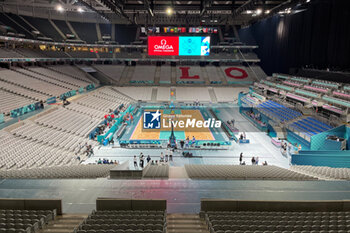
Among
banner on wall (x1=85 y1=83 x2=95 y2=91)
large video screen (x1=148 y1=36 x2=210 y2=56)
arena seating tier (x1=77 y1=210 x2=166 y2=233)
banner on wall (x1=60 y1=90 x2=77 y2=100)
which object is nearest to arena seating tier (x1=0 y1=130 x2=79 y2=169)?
arena seating tier (x1=77 y1=210 x2=166 y2=233)

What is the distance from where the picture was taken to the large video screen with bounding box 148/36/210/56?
81.0 feet

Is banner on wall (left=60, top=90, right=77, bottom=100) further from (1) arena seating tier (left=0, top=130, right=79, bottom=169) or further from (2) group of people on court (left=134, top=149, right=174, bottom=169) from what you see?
(2) group of people on court (left=134, top=149, right=174, bottom=169)

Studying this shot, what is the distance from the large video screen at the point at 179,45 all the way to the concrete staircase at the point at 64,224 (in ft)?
69.2

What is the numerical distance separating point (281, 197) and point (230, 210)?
2308 millimetres

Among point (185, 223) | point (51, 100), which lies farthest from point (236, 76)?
point (185, 223)

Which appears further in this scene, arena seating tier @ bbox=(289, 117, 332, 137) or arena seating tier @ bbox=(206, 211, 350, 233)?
arena seating tier @ bbox=(289, 117, 332, 137)

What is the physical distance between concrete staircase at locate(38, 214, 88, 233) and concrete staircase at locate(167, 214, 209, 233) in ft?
7.79

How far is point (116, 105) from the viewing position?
3225cm

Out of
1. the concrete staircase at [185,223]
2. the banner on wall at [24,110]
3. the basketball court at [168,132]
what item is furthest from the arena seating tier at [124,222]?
the banner on wall at [24,110]

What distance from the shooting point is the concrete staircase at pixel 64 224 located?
556 cm

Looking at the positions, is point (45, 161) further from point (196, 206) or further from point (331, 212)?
point (331, 212)

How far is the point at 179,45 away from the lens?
24875 millimetres

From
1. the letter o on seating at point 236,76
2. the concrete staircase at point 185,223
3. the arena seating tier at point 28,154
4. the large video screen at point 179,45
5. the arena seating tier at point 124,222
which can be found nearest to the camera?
the arena seating tier at point 124,222

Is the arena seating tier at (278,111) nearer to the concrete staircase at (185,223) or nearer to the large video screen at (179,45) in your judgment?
Result: the large video screen at (179,45)
